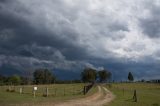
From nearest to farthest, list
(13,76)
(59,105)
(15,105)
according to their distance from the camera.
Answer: (15,105) → (59,105) → (13,76)

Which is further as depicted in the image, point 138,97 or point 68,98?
point 138,97

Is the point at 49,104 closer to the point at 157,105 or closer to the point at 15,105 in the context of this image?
the point at 15,105

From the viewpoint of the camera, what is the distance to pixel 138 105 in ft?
132

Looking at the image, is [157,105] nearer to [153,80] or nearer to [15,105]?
[15,105]

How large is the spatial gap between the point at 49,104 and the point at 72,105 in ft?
7.15

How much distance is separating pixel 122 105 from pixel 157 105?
6.18 metres

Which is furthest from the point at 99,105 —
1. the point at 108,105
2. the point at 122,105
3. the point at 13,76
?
the point at 13,76

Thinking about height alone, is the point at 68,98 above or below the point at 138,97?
above

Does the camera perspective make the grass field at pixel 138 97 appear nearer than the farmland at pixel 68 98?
No

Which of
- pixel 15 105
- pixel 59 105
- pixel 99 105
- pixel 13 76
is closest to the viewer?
pixel 15 105

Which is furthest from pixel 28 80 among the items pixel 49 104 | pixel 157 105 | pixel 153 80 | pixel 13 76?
pixel 49 104

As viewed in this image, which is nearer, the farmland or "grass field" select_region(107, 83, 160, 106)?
the farmland

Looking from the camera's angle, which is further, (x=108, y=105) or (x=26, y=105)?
(x=108, y=105)

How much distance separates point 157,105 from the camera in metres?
42.1
